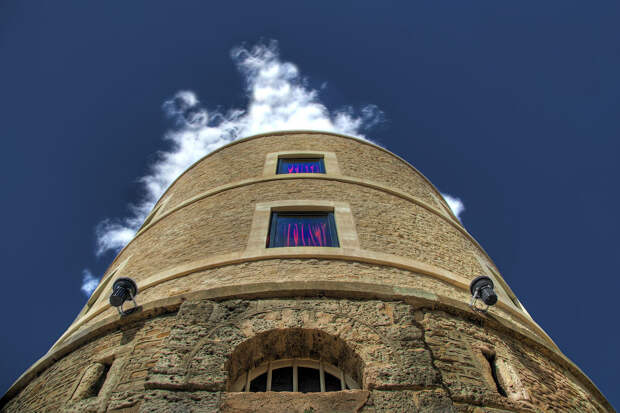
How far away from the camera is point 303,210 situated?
8562mm

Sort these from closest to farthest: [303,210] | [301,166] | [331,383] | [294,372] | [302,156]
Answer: [331,383] < [294,372] < [303,210] < [301,166] < [302,156]

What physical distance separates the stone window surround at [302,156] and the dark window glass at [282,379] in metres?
5.44

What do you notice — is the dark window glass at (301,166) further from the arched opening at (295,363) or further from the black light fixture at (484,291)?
the arched opening at (295,363)

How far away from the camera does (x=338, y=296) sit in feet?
18.7

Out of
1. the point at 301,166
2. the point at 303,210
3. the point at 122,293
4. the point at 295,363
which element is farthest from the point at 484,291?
the point at 301,166

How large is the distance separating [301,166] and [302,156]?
0.42 meters

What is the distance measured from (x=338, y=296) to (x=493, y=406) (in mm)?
2004

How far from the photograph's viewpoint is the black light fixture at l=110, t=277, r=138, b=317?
5.95 meters

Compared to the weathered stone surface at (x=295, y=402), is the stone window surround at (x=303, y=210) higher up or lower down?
higher up

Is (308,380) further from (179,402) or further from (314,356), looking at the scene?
(179,402)

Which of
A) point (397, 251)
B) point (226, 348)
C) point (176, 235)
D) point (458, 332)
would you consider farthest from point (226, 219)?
point (458, 332)

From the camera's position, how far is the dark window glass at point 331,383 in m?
5.03

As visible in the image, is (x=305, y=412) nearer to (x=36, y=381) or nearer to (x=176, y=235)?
(x=36, y=381)

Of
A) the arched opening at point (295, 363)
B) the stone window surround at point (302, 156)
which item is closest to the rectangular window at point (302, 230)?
the stone window surround at point (302, 156)
